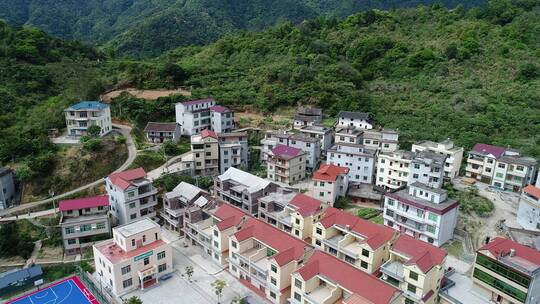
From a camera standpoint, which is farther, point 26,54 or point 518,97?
point 26,54

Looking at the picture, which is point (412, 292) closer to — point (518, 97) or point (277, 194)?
point (277, 194)

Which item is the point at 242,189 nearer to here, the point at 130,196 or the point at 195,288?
the point at 130,196

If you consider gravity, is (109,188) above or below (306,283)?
above

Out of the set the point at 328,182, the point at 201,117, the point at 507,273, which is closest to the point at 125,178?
the point at 201,117

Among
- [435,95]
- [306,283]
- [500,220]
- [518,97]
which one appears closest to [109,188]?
[306,283]

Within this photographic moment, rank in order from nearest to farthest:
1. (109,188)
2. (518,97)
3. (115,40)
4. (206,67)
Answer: (109,188) → (518,97) → (206,67) → (115,40)

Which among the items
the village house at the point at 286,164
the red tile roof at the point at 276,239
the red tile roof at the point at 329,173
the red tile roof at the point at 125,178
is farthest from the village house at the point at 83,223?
the red tile roof at the point at 329,173

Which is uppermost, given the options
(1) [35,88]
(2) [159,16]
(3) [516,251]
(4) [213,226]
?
(2) [159,16]

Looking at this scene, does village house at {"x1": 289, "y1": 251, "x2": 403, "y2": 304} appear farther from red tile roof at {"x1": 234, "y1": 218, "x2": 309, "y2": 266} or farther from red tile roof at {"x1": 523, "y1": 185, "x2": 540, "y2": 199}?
red tile roof at {"x1": 523, "y1": 185, "x2": 540, "y2": 199}
